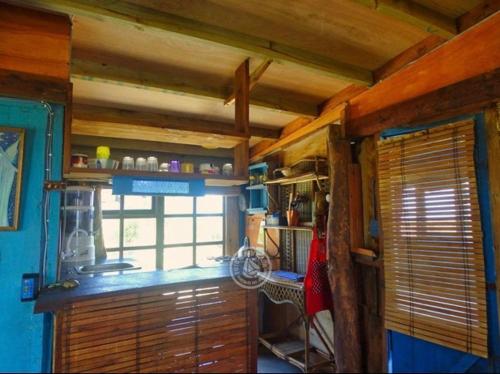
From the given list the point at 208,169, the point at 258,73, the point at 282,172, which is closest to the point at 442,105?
the point at 258,73

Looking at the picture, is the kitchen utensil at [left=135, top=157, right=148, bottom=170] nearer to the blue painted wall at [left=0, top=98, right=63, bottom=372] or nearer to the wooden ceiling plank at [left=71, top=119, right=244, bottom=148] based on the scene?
the wooden ceiling plank at [left=71, top=119, right=244, bottom=148]

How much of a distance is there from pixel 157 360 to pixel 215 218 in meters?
→ 2.53

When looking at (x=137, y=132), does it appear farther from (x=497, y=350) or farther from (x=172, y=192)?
(x=497, y=350)

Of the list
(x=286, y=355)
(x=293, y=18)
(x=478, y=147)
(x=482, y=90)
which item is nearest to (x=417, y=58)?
(x=482, y=90)

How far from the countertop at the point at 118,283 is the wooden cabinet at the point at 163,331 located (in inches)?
1.4

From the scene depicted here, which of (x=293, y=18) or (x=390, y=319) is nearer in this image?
(x=293, y=18)

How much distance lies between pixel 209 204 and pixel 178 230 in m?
0.53

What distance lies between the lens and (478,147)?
170 centimetres

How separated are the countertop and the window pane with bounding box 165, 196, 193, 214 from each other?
187 cm

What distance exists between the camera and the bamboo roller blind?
1.68m

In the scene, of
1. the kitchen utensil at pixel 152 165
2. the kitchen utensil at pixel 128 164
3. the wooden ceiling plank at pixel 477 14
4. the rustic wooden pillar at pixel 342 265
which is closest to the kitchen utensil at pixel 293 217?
the rustic wooden pillar at pixel 342 265

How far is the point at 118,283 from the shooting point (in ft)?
5.44

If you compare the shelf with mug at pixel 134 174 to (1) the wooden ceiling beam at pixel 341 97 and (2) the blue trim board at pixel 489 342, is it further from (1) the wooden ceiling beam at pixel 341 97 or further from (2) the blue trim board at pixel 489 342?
(2) the blue trim board at pixel 489 342

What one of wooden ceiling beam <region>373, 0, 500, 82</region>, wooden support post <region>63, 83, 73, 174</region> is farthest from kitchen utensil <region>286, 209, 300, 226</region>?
wooden support post <region>63, 83, 73, 174</region>
